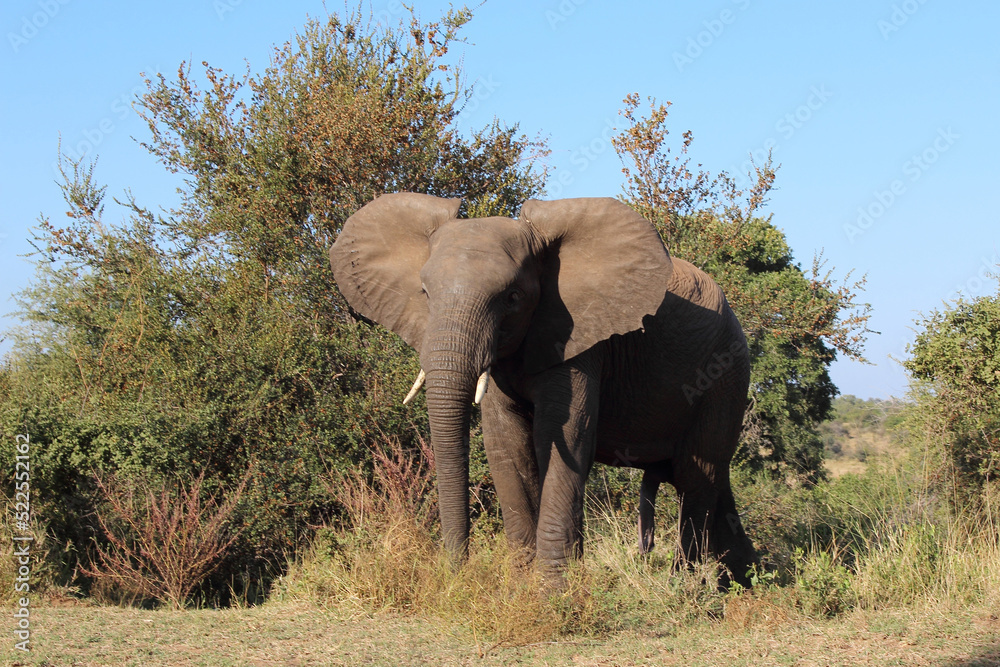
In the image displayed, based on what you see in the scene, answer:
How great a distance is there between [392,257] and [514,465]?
1692 mm

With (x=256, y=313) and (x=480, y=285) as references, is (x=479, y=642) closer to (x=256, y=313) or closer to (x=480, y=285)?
(x=480, y=285)

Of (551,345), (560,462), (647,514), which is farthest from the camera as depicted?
(647,514)

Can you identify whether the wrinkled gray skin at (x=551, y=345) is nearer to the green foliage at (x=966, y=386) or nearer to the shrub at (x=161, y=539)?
the shrub at (x=161, y=539)

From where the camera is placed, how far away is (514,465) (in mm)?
6707

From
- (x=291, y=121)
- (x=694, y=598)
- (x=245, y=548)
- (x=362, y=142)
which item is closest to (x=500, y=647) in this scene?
(x=694, y=598)

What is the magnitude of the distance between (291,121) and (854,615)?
8747 mm

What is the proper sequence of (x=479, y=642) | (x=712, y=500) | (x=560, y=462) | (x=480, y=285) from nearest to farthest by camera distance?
(x=479, y=642) → (x=480, y=285) → (x=560, y=462) → (x=712, y=500)

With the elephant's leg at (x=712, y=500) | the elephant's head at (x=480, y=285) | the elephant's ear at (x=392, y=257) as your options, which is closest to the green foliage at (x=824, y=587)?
the elephant's leg at (x=712, y=500)

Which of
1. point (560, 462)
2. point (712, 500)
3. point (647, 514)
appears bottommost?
point (647, 514)

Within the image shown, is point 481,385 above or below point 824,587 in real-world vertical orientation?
above

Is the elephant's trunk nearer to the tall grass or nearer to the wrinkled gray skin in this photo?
the wrinkled gray skin

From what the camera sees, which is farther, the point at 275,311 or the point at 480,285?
the point at 275,311

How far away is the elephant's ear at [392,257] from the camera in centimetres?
659

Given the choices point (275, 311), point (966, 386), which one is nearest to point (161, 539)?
point (275, 311)
